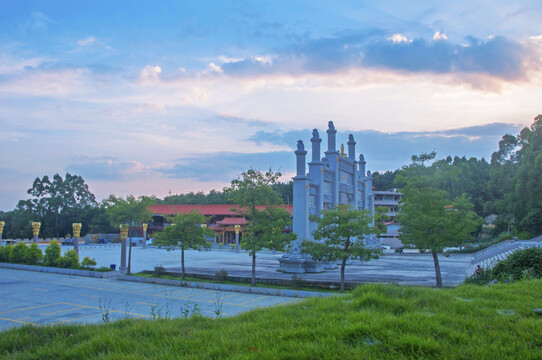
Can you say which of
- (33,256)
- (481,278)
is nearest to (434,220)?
(481,278)

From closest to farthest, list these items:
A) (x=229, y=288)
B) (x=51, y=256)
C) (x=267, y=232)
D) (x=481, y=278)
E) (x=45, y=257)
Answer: (x=481, y=278)
(x=229, y=288)
(x=267, y=232)
(x=51, y=256)
(x=45, y=257)

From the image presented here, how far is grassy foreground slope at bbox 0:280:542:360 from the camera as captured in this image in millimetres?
4898

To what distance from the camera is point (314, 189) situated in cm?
2931

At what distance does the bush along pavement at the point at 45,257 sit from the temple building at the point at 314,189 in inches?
506

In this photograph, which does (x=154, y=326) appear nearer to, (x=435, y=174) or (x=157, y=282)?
(x=435, y=174)

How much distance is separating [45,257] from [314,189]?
20142mm

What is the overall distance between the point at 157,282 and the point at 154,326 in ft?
60.7

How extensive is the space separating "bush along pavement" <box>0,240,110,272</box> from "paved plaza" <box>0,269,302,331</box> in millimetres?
3122

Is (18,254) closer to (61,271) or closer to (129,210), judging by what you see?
(61,271)

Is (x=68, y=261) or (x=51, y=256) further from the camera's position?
(x=51, y=256)

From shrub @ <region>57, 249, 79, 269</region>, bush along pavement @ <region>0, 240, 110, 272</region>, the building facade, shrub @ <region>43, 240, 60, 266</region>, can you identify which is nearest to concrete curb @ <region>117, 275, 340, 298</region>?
bush along pavement @ <region>0, 240, 110, 272</region>

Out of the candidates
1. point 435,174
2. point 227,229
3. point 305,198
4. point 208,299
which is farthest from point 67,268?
point 227,229

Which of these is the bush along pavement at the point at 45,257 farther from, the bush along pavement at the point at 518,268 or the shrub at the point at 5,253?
the bush along pavement at the point at 518,268

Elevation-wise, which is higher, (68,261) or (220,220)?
(220,220)
